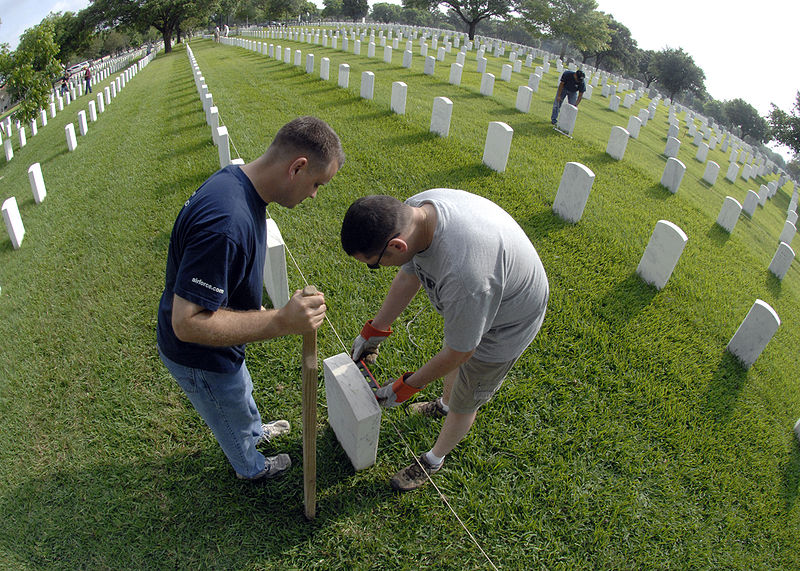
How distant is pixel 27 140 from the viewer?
15031 mm

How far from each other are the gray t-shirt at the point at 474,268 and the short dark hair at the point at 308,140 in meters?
0.49

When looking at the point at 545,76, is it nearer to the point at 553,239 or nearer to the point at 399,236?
the point at 553,239

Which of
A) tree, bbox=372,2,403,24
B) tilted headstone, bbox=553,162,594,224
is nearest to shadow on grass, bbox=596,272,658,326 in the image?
tilted headstone, bbox=553,162,594,224

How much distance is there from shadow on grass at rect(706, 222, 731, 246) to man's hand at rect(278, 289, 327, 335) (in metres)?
6.91

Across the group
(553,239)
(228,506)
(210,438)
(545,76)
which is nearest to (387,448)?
(228,506)

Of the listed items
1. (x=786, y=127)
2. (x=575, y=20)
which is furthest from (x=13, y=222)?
(x=786, y=127)

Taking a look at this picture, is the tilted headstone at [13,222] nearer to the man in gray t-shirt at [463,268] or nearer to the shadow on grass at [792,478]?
the man in gray t-shirt at [463,268]

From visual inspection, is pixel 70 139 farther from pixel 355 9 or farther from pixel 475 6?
pixel 355 9

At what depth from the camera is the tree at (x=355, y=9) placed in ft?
210

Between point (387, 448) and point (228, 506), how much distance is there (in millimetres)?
1026

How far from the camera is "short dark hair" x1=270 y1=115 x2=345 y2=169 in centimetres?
172

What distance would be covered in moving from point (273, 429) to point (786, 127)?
5722 cm

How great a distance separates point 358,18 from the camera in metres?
66.6

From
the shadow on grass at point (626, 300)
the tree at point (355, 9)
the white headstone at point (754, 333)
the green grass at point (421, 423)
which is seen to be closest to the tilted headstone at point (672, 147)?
the green grass at point (421, 423)
